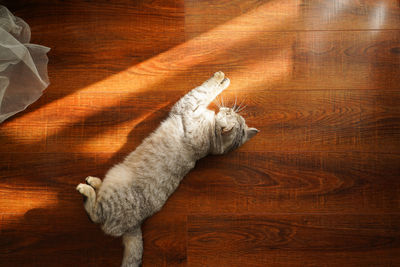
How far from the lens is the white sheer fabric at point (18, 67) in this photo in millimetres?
1212

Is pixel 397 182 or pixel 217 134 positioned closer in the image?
pixel 217 134

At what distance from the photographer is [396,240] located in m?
1.39

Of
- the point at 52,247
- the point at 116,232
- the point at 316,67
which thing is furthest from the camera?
the point at 316,67

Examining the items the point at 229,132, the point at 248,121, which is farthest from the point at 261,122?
the point at 229,132

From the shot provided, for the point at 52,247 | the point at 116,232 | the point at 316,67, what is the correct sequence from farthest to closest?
1. the point at 316,67
2. the point at 52,247
3. the point at 116,232

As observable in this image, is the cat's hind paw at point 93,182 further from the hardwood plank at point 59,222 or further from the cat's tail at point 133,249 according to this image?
the cat's tail at point 133,249

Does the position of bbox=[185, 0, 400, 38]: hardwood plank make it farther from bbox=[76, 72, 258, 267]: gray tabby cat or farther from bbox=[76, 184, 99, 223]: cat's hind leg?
bbox=[76, 184, 99, 223]: cat's hind leg

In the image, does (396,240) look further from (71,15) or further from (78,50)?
(71,15)

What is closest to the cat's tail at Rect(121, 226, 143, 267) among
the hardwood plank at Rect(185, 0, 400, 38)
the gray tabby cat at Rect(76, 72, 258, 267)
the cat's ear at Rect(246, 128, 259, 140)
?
the gray tabby cat at Rect(76, 72, 258, 267)

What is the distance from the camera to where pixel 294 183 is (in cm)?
141

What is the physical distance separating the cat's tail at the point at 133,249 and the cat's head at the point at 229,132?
54 cm

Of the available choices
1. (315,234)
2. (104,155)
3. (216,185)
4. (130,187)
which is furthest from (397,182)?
(104,155)

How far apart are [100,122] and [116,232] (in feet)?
1.81

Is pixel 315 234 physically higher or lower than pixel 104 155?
lower
